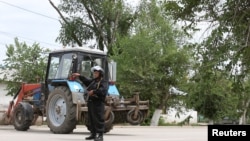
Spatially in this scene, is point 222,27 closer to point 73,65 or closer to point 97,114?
point 97,114

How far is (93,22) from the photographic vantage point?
1651 inches

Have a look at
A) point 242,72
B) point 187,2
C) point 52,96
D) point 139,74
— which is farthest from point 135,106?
point 139,74

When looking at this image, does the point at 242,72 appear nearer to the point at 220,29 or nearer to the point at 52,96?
the point at 220,29

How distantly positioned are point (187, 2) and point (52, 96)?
7.80 m

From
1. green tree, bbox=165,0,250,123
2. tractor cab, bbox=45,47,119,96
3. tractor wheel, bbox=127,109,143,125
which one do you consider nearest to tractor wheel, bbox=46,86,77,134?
tractor cab, bbox=45,47,119,96

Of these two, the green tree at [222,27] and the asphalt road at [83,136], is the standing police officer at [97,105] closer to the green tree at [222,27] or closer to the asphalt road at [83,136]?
the asphalt road at [83,136]

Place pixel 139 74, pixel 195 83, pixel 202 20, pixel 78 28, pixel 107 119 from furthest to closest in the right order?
pixel 78 28 < pixel 139 74 < pixel 107 119 < pixel 195 83 < pixel 202 20

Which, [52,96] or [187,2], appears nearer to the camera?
[187,2]

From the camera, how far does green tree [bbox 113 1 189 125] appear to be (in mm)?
32594

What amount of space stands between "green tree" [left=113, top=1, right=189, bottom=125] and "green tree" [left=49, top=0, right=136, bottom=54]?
737 centimetres

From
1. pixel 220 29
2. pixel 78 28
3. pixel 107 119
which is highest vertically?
pixel 78 28

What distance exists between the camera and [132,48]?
110 ft

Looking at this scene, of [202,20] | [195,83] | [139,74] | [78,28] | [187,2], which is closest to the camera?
[187,2]

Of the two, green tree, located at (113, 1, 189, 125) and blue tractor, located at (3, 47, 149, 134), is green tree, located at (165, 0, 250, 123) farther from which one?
green tree, located at (113, 1, 189, 125)
